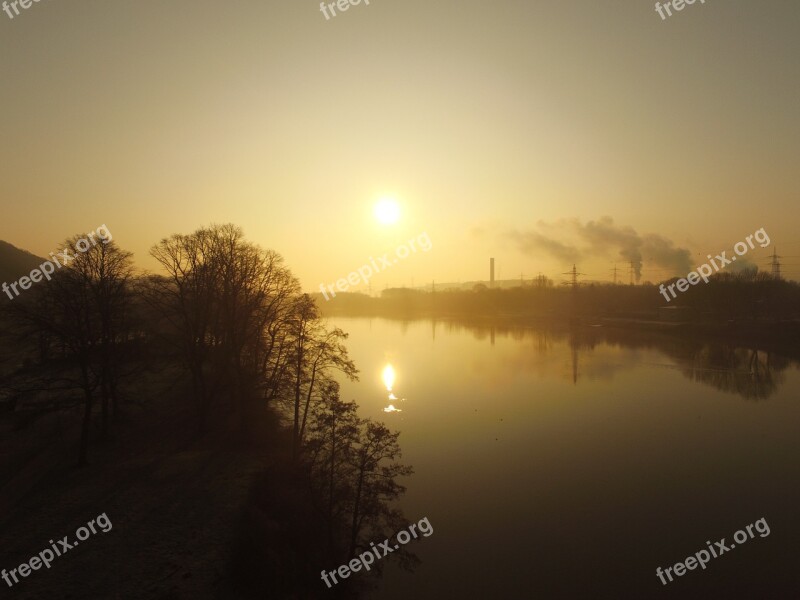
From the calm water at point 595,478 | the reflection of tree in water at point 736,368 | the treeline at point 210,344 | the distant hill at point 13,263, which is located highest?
the distant hill at point 13,263

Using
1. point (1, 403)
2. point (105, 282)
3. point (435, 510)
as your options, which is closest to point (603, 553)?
point (435, 510)

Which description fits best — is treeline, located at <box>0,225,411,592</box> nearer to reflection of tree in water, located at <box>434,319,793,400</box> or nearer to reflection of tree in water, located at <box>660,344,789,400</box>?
reflection of tree in water, located at <box>434,319,793,400</box>

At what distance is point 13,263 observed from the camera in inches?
4225

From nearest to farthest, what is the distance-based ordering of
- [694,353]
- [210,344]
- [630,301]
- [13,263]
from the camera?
[210,344] < [694,353] < [13,263] < [630,301]

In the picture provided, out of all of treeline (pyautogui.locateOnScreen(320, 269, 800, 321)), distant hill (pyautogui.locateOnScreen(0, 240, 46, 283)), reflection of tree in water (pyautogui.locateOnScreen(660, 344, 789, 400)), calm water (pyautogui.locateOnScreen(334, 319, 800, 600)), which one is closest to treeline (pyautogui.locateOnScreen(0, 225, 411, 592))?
calm water (pyautogui.locateOnScreen(334, 319, 800, 600))

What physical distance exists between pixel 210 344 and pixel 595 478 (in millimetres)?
21242

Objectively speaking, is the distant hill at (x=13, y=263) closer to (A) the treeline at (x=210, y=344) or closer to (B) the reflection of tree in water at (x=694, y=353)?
(A) the treeline at (x=210, y=344)

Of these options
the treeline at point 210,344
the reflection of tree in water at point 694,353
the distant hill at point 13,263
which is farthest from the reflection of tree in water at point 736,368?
the distant hill at point 13,263

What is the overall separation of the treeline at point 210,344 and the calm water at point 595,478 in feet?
10.4

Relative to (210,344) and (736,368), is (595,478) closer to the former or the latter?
(210,344)

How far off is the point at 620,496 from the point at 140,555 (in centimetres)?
1905

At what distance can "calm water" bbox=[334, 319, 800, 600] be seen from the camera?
16031 millimetres

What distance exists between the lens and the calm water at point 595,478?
16.0m

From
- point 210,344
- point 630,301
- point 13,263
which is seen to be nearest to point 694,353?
point 210,344
